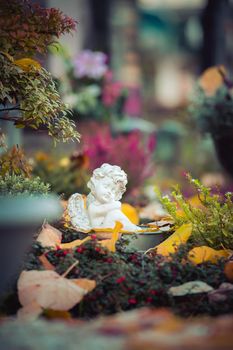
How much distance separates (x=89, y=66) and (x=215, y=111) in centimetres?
276

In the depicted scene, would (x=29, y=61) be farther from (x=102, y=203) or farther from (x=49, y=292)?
(x=49, y=292)

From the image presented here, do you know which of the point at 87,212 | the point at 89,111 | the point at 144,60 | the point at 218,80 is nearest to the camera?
the point at 87,212

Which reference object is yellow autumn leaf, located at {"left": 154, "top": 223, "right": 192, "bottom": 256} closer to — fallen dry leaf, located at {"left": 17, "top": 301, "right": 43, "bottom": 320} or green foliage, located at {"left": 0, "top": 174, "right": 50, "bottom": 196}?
green foliage, located at {"left": 0, "top": 174, "right": 50, "bottom": 196}

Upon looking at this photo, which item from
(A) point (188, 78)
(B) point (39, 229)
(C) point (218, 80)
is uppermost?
(A) point (188, 78)

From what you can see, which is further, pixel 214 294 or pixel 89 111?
pixel 89 111

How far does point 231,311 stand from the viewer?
3938mm

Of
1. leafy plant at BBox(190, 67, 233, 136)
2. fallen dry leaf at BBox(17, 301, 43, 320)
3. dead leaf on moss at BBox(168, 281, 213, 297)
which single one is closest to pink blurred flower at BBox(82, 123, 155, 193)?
leafy plant at BBox(190, 67, 233, 136)

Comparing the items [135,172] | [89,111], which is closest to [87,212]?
[135,172]

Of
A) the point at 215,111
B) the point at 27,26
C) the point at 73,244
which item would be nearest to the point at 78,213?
the point at 73,244

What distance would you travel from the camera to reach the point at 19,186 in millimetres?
4746

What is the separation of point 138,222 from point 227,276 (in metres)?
1.72

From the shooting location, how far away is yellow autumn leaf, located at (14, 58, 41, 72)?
182 inches

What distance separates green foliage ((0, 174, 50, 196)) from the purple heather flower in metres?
5.50

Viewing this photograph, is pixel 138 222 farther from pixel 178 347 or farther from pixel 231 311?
pixel 178 347
